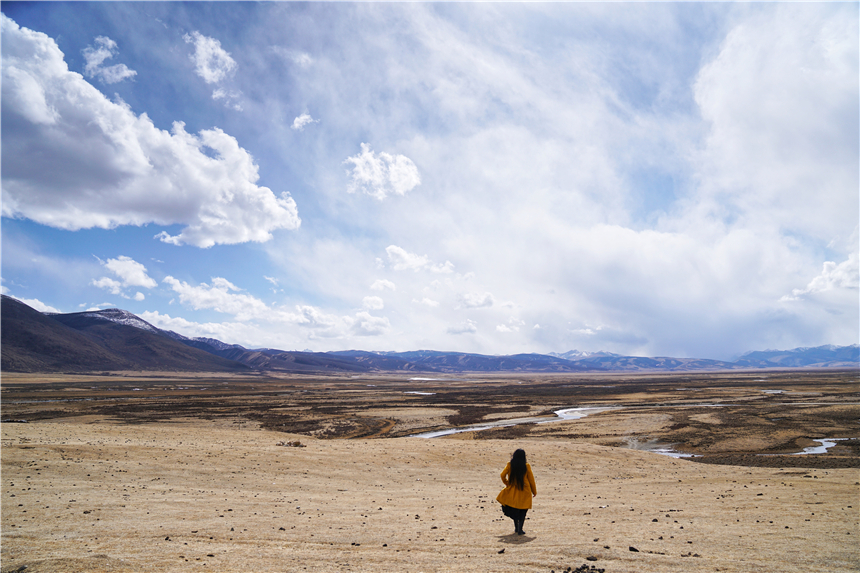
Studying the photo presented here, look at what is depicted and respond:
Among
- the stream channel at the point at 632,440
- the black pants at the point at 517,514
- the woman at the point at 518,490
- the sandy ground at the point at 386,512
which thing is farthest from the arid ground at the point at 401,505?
the stream channel at the point at 632,440

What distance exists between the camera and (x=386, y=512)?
14516 mm

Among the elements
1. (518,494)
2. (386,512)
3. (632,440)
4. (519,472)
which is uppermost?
(519,472)

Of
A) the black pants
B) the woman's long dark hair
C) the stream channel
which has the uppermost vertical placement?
the woman's long dark hair

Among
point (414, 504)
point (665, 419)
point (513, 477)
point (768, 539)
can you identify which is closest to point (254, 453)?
point (414, 504)

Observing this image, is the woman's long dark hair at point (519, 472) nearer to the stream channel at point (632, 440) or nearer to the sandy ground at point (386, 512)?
the sandy ground at point (386, 512)

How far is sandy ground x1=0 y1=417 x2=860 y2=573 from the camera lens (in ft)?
29.5

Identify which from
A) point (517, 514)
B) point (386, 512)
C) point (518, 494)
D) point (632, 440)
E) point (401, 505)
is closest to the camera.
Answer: point (518, 494)

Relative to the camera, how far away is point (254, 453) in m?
24.8

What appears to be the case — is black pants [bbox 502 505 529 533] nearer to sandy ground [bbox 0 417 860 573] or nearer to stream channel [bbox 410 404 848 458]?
sandy ground [bbox 0 417 860 573]

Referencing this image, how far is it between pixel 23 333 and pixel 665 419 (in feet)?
872

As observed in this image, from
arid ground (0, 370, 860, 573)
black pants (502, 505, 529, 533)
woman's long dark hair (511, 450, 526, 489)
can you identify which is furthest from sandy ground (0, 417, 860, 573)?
woman's long dark hair (511, 450, 526, 489)

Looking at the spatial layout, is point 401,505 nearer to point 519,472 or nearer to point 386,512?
point 386,512

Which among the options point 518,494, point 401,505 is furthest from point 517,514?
point 401,505

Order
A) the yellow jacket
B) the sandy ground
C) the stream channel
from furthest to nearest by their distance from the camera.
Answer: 1. the stream channel
2. the yellow jacket
3. the sandy ground
